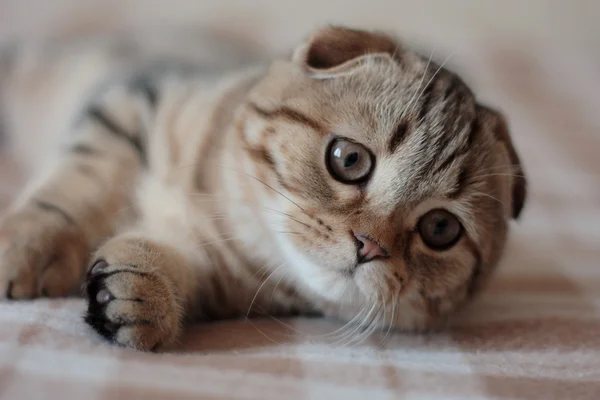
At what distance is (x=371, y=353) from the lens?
84 centimetres

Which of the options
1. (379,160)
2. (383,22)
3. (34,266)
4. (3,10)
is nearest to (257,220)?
(379,160)

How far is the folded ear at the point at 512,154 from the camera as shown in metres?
1.02

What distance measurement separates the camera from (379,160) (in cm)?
88

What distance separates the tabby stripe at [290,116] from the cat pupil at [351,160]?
0.06m

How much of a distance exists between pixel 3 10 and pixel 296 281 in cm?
156

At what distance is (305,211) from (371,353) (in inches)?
9.0

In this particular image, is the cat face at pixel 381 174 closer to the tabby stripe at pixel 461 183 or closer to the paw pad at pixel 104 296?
the tabby stripe at pixel 461 183

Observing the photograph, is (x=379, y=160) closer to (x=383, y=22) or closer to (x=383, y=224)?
(x=383, y=224)

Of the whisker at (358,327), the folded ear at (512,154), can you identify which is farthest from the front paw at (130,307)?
the folded ear at (512,154)

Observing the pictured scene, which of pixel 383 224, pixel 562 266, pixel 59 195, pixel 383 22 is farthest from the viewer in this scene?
pixel 383 22

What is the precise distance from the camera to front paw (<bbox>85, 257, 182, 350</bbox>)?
748mm

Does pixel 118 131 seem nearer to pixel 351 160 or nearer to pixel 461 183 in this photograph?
pixel 351 160

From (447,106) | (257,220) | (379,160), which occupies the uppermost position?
(447,106)

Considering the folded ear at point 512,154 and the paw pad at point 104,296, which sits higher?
the folded ear at point 512,154
